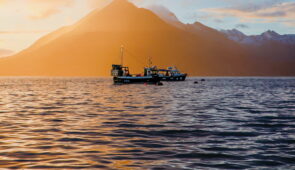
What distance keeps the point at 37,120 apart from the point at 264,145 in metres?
15.5

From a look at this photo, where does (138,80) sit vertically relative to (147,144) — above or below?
above

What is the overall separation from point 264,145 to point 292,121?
10.2 m

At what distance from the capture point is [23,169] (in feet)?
39.1

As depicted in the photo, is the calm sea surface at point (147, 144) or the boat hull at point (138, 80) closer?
the calm sea surface at point (147, 144)

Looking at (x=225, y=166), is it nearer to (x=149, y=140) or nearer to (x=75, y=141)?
(x=149, y=140)

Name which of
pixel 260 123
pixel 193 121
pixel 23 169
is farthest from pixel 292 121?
pixel 23 169

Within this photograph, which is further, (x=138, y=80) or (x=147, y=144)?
(x=138, y=80)

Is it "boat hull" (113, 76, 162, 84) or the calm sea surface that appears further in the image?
"boat hull" (113, 76, 162, 84)

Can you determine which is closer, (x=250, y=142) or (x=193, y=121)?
(x=250, y=142)

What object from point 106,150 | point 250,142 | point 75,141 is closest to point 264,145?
point 250,142

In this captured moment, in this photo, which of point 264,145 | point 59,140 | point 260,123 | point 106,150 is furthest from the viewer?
point 260,123

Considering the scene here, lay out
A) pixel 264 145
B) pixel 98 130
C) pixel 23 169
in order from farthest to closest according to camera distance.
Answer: pixel 98 130 → pixel 264 145 → pixel 23 169

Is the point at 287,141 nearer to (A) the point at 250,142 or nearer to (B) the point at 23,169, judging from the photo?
(A) the point at 250,142

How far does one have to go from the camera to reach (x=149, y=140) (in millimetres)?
17438
